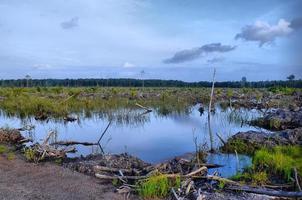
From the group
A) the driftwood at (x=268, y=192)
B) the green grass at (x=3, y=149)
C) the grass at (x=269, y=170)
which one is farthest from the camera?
the green grass at (x=3, y=149)

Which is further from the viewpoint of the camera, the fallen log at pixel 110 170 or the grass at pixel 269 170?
the fallen log at pixel 110 170

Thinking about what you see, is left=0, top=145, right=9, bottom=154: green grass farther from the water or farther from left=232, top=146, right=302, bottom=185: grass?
left=232, top=146, right=302, bottom=185: grass

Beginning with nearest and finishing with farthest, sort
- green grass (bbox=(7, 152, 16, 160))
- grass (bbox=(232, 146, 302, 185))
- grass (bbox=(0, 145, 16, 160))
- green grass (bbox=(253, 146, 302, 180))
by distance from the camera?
grass (bbox=(232, 146, 302, 185)), green grass (bbox=(253, 146, 302, 180)), green grass (bbox=(7, 152, 16, 160)), grass (bbox=(0, 145, 16, 160))

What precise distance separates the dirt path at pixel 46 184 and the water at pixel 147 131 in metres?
3.52

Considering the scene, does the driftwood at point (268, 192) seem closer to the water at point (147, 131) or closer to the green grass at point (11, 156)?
the water at point (147, 131)

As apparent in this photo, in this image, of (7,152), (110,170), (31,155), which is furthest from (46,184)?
(7,152)

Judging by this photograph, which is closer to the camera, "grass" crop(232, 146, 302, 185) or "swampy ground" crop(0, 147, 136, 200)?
"swampy ground" crop(0, 147, 136, 200)

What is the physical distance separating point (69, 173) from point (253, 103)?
1015 inches

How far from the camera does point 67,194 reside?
8727 millimetres

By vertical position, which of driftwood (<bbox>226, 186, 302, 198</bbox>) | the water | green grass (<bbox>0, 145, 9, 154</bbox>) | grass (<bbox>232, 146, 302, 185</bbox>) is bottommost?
the water

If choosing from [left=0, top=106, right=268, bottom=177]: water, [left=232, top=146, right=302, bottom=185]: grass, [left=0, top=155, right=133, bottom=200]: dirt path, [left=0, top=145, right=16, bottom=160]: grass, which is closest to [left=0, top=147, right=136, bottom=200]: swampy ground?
[left=0, top=155, right=133, bottom=200]: dirt path

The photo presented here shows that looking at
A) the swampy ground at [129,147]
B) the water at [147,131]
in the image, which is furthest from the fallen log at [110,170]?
the water at [147,131]

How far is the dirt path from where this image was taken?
8.66m

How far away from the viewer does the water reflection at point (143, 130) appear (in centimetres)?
1598
